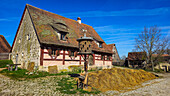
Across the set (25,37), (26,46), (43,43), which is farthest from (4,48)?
(43,43)

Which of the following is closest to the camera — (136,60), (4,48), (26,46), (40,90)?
(40,90)

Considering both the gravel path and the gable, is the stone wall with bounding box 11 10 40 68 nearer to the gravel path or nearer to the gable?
the gable

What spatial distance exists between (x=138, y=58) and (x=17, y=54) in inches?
1121

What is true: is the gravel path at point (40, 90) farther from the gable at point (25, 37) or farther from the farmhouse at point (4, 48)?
the farmhouse at point (4, 48)

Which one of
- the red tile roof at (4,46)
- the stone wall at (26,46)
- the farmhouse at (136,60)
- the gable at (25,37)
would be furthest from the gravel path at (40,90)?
the farmhouse at (136,60)

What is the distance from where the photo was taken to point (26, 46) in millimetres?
16469

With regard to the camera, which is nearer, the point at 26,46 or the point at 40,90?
the point at 40,90

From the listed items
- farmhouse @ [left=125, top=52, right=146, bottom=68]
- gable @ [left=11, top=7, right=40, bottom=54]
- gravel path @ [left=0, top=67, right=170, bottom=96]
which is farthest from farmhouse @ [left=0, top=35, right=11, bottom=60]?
farmhouse @ [left=125, top=52, right=146, bottom=68]

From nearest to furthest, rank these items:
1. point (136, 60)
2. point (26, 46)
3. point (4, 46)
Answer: point (26, 46)
point (4, 46)
point (136, 60)

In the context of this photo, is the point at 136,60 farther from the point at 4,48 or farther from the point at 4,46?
the point at 4,46

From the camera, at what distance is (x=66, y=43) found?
1588cm

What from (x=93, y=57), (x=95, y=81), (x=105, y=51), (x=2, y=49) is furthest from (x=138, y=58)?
(x=2, y=49)

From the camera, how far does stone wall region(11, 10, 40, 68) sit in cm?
1433

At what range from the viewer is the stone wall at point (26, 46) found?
564 inches
